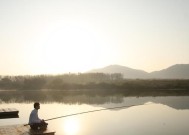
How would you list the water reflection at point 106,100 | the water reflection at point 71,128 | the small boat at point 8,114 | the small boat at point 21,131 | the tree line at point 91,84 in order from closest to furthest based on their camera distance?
the small boat at point 21,131 → the water reflection at point 71,128 → the small boat at point 8,114 → the water reflection at point 106,100 → the tree line at point 91,84

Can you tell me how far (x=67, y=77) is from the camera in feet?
322

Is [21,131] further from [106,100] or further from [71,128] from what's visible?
[106,100]

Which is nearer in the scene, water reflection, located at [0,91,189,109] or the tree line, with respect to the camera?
water reflection, located at [0,91,189,109]

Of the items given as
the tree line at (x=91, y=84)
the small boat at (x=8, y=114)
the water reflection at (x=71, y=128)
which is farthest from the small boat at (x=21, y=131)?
the tree line at (x=91, y=84)

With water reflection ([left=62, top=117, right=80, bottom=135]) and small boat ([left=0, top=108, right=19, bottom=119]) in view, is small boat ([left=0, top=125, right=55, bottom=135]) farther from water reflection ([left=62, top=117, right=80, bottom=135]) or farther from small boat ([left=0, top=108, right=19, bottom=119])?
small boat ([left=0, top=108, right=19, bottom=119])

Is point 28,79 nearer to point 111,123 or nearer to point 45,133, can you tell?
point 111,123

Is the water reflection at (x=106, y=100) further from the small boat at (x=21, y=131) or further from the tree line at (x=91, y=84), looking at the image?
the tree line at (x=91, y=84)

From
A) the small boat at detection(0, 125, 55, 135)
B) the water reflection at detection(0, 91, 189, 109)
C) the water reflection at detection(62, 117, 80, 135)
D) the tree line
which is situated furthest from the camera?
the tree line

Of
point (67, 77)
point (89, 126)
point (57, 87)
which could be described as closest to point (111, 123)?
point (89, 126)

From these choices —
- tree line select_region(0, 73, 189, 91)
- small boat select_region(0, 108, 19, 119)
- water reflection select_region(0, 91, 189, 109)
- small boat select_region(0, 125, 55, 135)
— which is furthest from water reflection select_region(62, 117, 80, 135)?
tree line select_region(0, 73, 189, 91)

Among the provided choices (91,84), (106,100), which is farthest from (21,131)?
(91,84)

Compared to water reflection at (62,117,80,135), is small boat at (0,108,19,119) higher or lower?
→ higher

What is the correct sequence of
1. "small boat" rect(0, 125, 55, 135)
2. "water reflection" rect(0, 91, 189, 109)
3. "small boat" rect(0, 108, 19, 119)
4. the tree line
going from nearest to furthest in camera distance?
1. "small boat" rect(0, 125, 55, 135)
2. "small boat" rect(0, 108, 19, 119)
3. "water reflection" rect(0, 91, 189, 109)
4. the tree line

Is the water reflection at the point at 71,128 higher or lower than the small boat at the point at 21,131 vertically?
lower
